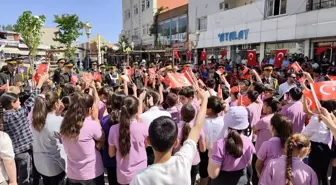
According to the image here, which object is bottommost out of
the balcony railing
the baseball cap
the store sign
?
the baseball cap

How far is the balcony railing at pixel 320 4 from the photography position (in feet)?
41.9

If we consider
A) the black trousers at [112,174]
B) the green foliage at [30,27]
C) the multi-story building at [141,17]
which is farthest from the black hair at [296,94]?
the multi-story building at [141,17]

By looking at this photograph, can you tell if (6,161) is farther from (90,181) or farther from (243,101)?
(243,101)

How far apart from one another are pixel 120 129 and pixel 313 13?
1322cm

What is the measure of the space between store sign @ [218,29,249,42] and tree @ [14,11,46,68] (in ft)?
61.9

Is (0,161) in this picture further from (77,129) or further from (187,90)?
(187,90)

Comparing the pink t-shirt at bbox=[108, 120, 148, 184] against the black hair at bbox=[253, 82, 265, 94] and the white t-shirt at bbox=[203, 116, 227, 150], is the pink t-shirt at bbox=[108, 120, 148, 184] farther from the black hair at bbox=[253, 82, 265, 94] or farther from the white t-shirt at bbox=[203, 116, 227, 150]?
the black hair at bbox=[253, 82, 265, 94]

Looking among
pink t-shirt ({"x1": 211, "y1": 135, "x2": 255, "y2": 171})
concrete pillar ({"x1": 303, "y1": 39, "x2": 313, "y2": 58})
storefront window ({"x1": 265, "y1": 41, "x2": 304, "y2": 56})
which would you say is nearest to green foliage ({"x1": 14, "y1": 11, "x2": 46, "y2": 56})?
storefront window ({"x1": 265, "y1": 41, "x2": 304, "y2": 56})

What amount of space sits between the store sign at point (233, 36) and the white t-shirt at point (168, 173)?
17.0 m

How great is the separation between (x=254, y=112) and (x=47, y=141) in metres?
2.79

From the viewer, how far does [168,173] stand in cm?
165

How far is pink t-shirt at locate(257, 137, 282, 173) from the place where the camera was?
269 cm

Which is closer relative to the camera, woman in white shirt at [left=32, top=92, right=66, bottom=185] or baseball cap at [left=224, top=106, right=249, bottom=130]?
baseball cap at [left=224, top=106, right=249, bottom=130]

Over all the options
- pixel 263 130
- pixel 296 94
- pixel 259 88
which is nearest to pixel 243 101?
pixel 259 88
